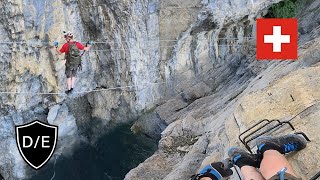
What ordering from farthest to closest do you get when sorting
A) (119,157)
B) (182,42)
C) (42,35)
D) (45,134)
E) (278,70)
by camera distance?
(119,157) → (182,42) → (42,35) → (45,134) → (278,70)

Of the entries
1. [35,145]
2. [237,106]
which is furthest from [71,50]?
[237,106]

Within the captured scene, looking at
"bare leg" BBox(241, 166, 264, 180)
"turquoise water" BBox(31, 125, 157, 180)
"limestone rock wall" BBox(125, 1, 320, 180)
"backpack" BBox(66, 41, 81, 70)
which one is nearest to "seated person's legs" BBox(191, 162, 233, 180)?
"bare leg" BBox(241, 166, 264, 180)

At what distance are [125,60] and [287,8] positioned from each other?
226 inches

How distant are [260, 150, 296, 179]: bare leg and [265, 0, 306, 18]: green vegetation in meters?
10.7

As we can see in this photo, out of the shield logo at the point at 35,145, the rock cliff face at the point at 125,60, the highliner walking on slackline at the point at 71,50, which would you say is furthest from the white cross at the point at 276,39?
the shield logo at the point at 35,145

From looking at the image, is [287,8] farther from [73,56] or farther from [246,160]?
[246,160]

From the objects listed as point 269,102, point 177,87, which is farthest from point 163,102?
point 269,102

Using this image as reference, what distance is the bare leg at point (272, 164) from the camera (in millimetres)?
4098

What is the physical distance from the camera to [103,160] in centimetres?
1602

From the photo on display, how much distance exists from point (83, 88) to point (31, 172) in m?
3.50

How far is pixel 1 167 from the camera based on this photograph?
14406 millimetres

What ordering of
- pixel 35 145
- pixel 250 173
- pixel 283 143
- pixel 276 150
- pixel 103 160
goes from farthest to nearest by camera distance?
pixel 103 160
pixel 35 145
pixel 283 143
pixel 276 150
pixel 250 173

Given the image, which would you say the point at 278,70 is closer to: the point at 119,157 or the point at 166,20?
the point at 166,20

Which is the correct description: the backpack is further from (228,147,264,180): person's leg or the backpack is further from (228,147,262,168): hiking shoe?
(228,147,262,168): hiking shoe
